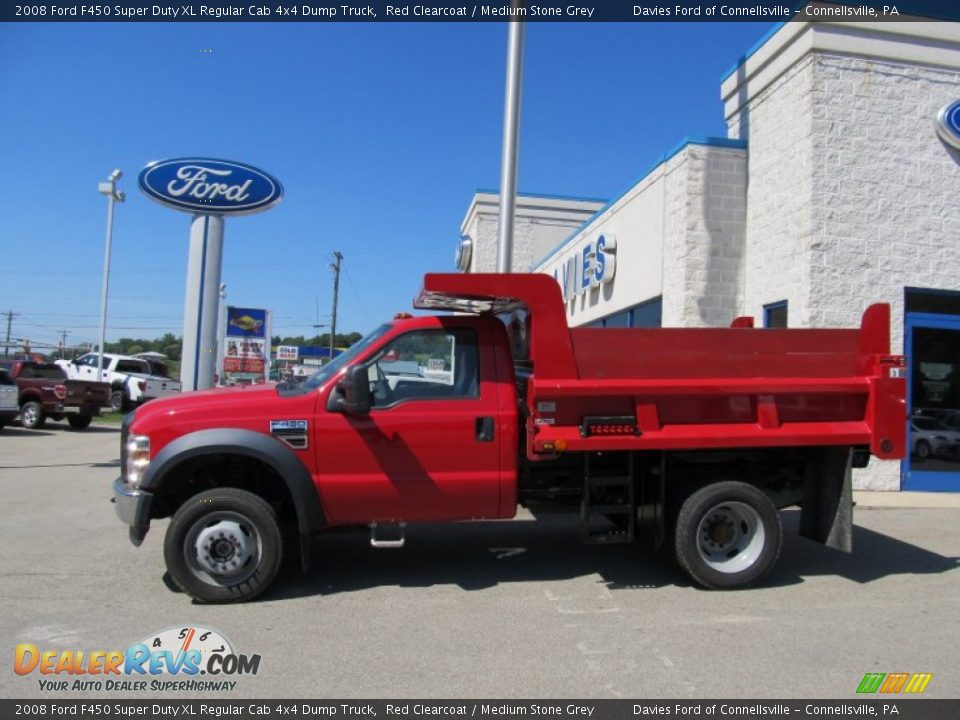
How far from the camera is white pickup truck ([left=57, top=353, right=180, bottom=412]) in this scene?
26.0 metres

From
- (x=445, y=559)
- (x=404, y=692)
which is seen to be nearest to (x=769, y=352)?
(x=445, y=559)

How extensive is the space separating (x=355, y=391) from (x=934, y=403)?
8637mm

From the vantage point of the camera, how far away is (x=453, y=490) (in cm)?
539

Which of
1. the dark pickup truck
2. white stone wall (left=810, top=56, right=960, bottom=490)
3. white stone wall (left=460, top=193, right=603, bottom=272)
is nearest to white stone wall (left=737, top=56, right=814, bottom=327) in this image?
white stone wall (left=810, top=56, right=960, bottom=490)

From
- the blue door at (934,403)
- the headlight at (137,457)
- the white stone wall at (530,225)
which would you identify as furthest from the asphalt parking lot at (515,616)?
the white stone wall at (530,225)

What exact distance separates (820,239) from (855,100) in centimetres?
194

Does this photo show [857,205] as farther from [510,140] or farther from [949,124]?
[510,140]

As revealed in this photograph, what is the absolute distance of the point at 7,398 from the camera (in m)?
17.1

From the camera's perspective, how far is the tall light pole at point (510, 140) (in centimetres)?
1044

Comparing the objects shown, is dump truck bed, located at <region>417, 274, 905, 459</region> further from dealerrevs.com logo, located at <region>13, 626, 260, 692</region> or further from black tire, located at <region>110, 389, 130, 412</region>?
black tire, located at <region>110, 389, 130, 412</region>

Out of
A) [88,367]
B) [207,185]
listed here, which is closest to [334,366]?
[207,185]

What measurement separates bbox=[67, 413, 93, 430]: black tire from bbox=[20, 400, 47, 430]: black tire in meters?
0.66
